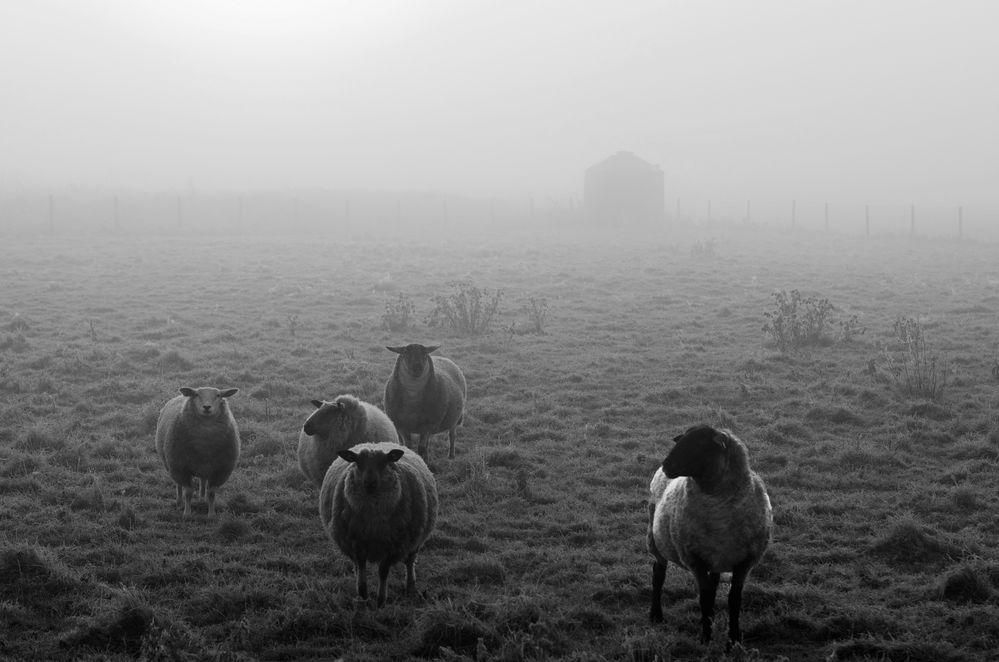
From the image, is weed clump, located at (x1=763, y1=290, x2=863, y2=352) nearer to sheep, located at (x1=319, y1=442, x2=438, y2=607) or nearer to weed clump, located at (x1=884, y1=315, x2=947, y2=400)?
weed clump, located at (x1=884, y1=315, x2=947, y2=400)

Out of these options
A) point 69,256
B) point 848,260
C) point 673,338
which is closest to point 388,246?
point 69,256

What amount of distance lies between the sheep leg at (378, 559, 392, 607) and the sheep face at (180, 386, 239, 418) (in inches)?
128

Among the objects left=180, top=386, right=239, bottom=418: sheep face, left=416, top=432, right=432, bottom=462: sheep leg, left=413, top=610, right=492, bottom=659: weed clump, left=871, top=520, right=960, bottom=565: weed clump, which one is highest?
left=180, top=386, right=239, bottom=418: sheep face

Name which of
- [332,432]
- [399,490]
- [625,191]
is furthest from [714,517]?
[625,191]

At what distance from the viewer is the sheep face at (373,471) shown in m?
7.08

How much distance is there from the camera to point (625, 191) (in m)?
53.9

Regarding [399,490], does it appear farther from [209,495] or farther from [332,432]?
[209,495]

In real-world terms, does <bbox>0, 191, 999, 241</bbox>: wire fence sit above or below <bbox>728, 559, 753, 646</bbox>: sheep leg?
above

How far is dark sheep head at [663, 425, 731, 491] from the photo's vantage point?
6129mm

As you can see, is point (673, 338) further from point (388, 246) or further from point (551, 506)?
point (388, 246)

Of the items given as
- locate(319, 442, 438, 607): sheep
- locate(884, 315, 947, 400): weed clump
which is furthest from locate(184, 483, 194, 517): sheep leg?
locate(884, 315, 947, 400): weed clump

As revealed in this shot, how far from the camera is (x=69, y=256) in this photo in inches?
1199

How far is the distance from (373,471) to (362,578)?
2.82ft

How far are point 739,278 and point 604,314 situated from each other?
834 centimetres
